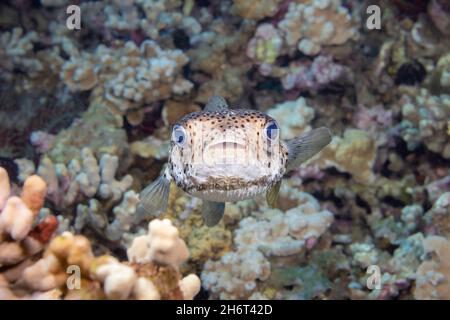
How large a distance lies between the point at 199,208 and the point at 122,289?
8.83ft

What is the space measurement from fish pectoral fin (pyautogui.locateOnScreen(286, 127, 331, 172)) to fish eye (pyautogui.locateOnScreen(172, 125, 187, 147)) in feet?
2.50

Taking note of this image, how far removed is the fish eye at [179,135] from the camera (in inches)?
105

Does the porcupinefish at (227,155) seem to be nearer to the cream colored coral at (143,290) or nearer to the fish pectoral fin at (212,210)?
the fish pectoral fin at (212,210)

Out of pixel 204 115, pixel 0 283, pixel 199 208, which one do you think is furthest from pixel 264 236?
pixel 0 283

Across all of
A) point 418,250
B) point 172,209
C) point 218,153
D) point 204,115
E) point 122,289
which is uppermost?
point 204,115

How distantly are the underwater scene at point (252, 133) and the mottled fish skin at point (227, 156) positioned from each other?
16 millimetres

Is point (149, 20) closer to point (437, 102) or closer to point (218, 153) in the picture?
point (437, 102)

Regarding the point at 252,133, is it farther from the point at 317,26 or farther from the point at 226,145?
the point at 317,26

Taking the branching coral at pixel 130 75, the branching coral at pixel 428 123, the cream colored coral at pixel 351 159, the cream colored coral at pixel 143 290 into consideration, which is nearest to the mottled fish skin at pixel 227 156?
the cream colored coral at pixel 143 290

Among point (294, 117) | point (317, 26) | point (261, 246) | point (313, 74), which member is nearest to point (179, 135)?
point (261, 246)

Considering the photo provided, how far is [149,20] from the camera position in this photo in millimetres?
6426

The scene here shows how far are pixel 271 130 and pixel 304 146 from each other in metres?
0.56
